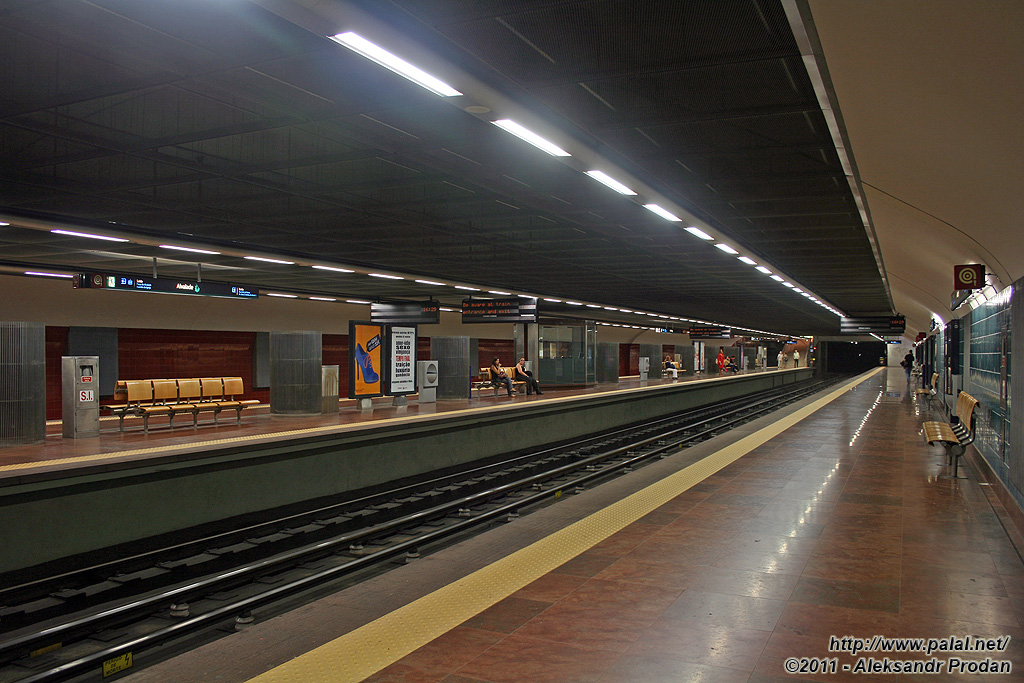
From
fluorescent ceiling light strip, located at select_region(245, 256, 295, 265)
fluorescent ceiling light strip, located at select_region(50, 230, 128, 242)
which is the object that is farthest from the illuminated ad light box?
fluorescent ceiling light strip, located at select_region(50, 230, 128, 242)

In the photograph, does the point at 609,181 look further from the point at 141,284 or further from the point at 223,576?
the point at 141,284

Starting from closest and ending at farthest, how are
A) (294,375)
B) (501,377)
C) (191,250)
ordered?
(191,250), (294,375), (501,377)

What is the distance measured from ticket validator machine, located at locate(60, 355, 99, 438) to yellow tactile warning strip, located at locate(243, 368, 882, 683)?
7070 mm

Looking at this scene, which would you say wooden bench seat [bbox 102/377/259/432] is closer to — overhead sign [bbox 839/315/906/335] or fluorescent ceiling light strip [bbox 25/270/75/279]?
fluorescent ceiling light strip [bbox 25/270/75/279]

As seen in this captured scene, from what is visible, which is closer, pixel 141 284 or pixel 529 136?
pixel 529 136

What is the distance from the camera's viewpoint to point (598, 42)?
4535 millimetres

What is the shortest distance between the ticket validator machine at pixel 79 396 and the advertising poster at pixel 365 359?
17.6ft

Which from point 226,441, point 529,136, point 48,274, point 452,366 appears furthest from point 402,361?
point 529,136

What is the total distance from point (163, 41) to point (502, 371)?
15600mm

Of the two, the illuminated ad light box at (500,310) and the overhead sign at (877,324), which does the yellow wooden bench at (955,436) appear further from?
the overhead sign at (877,324)

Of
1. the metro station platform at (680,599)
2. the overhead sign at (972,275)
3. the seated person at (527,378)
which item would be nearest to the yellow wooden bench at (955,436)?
the metro station platform at (680,599)

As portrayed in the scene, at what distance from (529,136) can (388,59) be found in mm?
1822

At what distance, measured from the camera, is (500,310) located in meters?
20.9

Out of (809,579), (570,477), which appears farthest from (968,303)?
(809,579)
